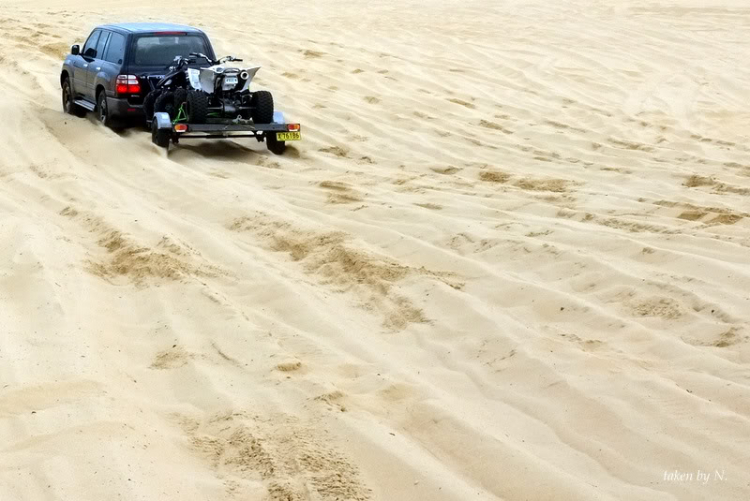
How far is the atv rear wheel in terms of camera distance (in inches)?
419

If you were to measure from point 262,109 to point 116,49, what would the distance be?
2308mm

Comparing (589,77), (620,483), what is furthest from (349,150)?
(620,483)

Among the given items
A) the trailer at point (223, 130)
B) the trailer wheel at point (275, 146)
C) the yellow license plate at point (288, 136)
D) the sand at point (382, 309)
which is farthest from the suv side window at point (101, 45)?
the yellow license plate at point (288, 136)

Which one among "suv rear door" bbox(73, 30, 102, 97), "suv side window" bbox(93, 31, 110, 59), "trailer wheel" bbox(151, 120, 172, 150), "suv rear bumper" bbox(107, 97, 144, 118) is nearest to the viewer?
"trailer wheel" bbox(151, 120, 172, 150)

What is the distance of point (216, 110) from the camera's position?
1059 centimetres

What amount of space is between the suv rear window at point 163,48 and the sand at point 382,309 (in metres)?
1.09

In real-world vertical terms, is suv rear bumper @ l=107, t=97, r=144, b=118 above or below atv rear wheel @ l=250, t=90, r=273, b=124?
below

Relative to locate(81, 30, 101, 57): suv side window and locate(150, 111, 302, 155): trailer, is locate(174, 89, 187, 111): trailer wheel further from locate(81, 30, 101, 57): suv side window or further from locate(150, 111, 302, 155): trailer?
locate(81, 30, 101, 57): suv side window

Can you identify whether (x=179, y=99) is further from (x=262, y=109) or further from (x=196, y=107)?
(x=262, y=109)

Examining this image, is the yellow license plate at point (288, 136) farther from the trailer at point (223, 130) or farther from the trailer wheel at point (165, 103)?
the trailer wheel at point (165, 103)

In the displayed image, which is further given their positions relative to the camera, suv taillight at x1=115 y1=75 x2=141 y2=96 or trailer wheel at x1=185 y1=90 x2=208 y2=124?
suv taillight at x1=115 y1=75 x2=141 y2=96

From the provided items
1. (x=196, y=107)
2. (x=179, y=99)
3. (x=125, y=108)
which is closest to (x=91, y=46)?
A: (x=125, y=108)

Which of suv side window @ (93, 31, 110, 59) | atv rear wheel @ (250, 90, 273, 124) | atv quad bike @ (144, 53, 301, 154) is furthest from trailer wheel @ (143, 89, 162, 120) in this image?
suv side window @ (93, 31, 110, 59)

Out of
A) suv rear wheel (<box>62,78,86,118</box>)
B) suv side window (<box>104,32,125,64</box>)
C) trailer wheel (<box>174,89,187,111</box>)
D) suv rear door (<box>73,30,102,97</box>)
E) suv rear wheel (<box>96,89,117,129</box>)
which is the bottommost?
suv rear wheel (<box>62,78,86,118</box>)
